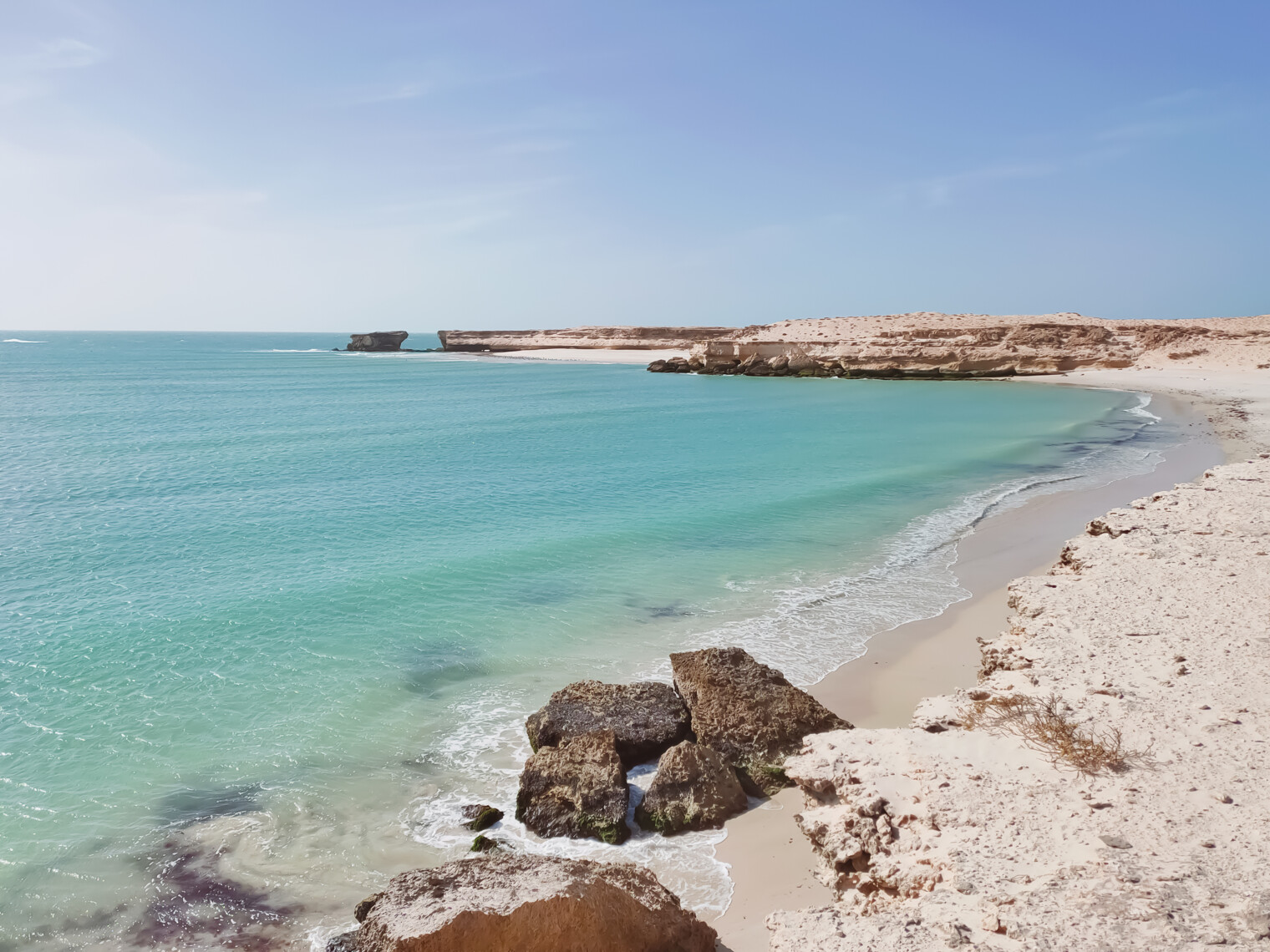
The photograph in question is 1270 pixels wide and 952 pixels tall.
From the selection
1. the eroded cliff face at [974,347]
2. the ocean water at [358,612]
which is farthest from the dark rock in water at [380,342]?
the ocean water at [358,612]

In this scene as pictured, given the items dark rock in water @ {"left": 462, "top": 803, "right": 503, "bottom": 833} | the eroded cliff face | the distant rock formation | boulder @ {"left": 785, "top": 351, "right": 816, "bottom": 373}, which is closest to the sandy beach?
dark rock in water @ {"left": 462, "top": 803, "right": 503, "bottom": 833}

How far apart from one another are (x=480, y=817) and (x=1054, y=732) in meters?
4.00

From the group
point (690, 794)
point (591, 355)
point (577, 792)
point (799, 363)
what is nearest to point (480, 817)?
point (577, 792)

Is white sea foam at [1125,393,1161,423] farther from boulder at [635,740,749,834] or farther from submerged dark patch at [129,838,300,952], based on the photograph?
submerged dark patch at [129,838,300,952]

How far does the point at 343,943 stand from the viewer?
14.5 feet

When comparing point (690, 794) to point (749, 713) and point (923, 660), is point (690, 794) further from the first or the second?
point (923, 660)

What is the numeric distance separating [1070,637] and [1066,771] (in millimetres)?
2676

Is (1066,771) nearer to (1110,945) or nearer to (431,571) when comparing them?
(1110,945)

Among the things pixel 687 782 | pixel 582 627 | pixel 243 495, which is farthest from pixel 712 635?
pixel 243 495

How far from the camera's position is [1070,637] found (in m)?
7.12

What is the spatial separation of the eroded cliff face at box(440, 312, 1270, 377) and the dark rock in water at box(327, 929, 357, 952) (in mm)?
53793

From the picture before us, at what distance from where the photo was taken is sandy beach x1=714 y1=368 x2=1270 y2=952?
16.1ft

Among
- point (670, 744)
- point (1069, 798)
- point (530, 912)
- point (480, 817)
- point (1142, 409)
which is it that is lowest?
point (480, 817)

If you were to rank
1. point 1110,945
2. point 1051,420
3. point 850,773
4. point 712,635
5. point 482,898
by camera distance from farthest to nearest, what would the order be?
point 1051,420 → point 712,635 → point 850,773 → point 482,898 → point 1110,945
